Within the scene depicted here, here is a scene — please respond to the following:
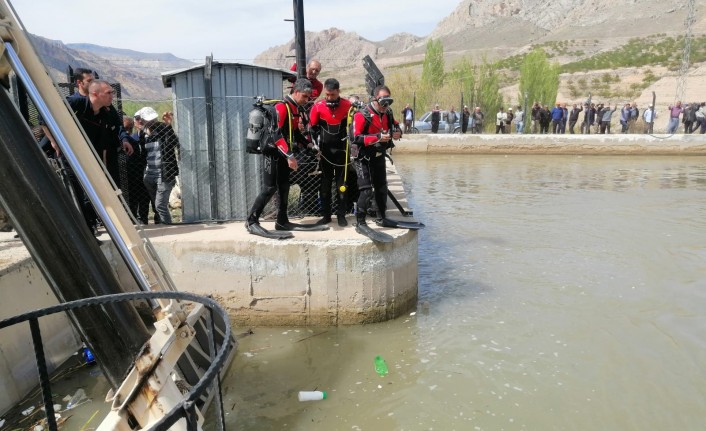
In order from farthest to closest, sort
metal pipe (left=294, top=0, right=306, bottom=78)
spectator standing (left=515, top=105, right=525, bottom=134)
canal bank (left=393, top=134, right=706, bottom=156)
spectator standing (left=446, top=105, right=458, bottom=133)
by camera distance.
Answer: spectator standing (left=446, top=105, right=458, bottom=133) → spectator standing (left=515, top=105, right=525, bottom=134) → canal bank (left=393, top=134, right=706, bottom=156) → metal pipe (left=294, top=0, right=306, bottom=78)

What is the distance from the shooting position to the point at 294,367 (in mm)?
4910

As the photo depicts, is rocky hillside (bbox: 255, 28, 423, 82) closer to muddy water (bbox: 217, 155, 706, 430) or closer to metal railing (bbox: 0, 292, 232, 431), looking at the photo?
muddy water (bbox: 217, 155, 706, 430)

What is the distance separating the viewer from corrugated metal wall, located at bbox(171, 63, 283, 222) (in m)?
6.32

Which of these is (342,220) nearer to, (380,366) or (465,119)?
(380,366)

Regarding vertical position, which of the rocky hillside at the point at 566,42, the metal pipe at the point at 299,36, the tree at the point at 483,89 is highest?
the rocky hillside at the point at 566,42

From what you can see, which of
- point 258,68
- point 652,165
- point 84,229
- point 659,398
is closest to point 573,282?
point 659,398

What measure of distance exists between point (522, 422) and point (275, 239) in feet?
9.41

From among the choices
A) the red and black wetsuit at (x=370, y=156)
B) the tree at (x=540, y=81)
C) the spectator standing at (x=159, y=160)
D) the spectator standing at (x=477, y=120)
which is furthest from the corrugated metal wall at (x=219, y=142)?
the tree at (x=540, y=81)

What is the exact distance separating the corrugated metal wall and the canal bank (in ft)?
48.6

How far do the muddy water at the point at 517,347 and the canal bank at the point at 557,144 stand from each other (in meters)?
11.6

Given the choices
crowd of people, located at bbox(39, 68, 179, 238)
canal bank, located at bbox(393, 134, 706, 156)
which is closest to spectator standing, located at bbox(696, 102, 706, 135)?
canal bank, located at bbox(393, 134, 706, 156)

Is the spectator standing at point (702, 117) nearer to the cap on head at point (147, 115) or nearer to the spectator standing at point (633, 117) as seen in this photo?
the spectator standing at point (633, 117)

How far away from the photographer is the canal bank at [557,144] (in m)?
20.1

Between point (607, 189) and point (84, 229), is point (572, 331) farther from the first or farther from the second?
point (607, 189)
